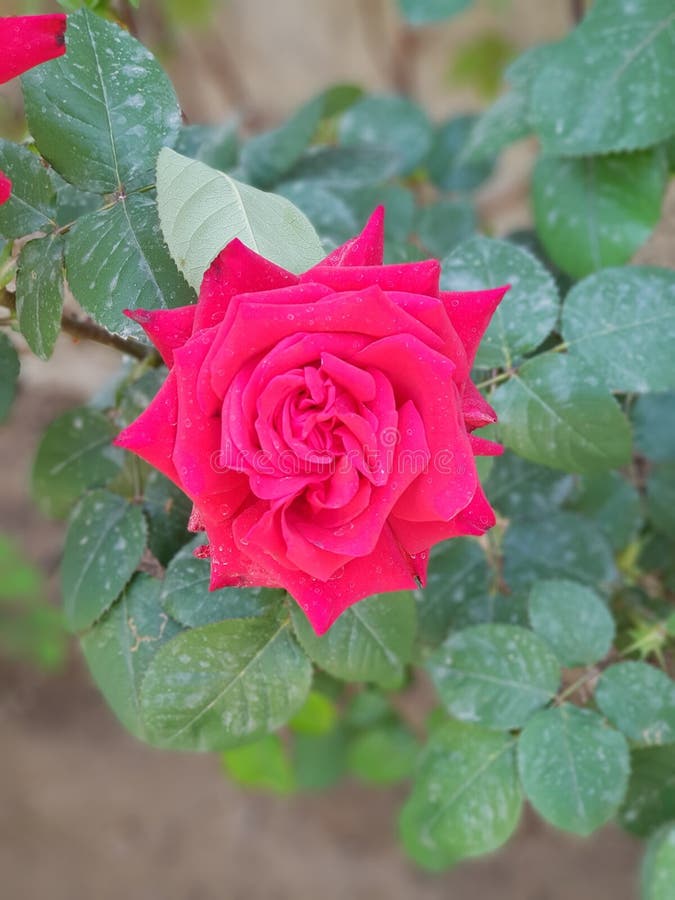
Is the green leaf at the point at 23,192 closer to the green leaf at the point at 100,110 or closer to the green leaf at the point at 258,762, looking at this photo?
the green leaf at the point at 100,110

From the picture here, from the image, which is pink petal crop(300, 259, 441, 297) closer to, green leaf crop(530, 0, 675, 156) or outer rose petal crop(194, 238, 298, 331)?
outer rose petal crop(194, 238, 298, 331)

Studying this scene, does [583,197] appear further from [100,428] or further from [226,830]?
[226,830]

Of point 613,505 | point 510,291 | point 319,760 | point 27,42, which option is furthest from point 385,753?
point 27,42

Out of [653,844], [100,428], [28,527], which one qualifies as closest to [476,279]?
[100,428]

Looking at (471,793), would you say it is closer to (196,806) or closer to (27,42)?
(27,42)

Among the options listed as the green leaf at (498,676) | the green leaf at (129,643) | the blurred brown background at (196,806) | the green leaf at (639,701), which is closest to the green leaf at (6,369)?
the green leaf at (129,643)

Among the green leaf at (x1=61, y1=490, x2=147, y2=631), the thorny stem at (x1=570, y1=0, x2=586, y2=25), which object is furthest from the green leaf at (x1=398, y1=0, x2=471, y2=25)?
the green leaf at (x1=61, y1=490, x2=147, y2=631)
